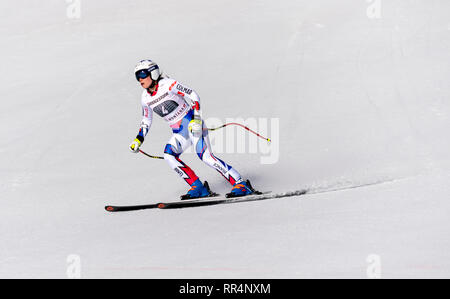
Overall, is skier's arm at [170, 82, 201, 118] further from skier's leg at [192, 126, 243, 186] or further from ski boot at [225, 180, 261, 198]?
ski boot at [225, 180, 261, 198]

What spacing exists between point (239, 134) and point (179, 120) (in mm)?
2709

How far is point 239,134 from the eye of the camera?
10.7 m

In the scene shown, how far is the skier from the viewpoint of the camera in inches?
306

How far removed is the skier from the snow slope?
1.48 ft

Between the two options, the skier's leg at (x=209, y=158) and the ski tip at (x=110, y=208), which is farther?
the ski tip at (x=110, y=208)

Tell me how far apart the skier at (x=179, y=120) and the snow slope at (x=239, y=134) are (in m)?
0.45

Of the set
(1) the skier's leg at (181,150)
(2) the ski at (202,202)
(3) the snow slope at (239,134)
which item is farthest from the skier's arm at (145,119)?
(3) the snow slope at (239,134)

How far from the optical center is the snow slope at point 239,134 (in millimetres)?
6832

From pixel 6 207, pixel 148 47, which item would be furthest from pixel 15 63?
pixel 6 207

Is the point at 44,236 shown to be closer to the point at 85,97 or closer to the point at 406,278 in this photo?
the point at 406,278

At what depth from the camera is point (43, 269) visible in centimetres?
677

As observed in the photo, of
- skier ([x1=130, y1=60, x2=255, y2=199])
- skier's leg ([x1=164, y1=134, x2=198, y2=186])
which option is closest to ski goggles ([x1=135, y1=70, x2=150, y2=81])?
skier ([x1=130, y1=60, x2=255, y2=199])

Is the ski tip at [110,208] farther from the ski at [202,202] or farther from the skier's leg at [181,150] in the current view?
the skier's leg at [181,150]

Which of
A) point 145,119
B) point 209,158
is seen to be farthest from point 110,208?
point 209,158
